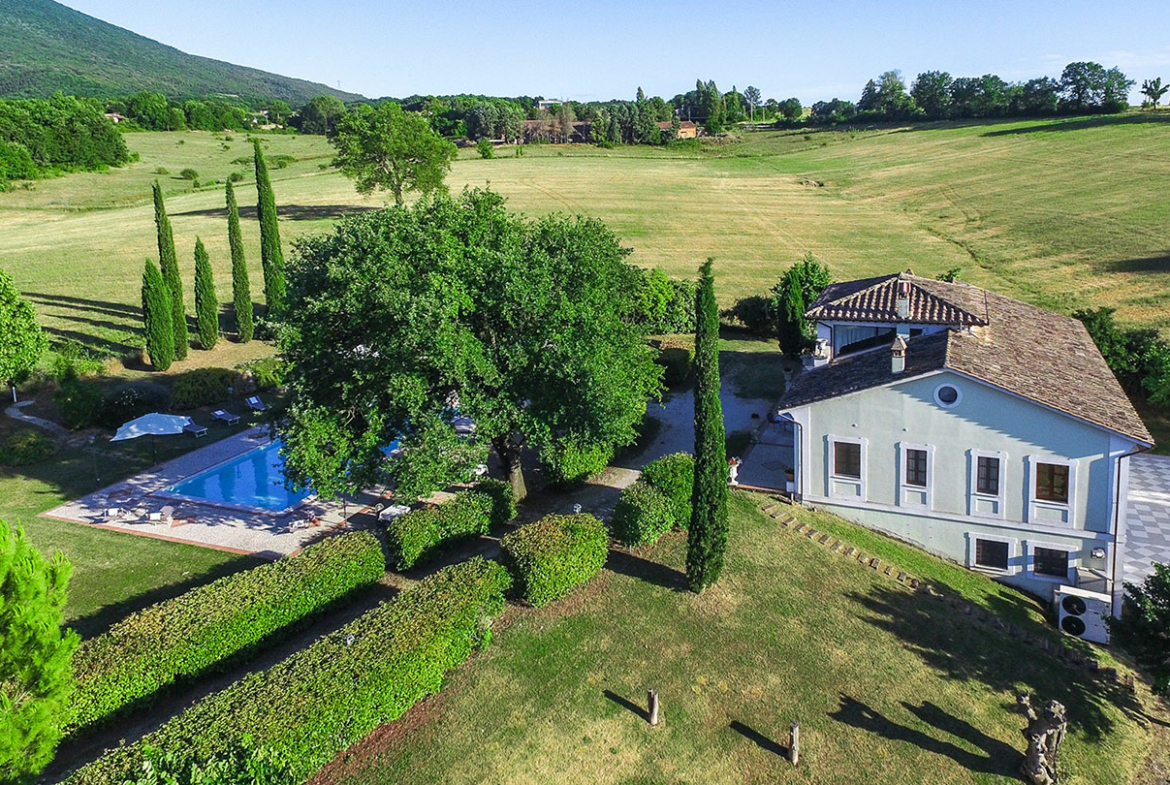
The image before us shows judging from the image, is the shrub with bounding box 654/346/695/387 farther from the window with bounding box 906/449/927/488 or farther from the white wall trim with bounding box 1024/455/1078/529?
the white wall trim with bounding box 1024/455/1078/529

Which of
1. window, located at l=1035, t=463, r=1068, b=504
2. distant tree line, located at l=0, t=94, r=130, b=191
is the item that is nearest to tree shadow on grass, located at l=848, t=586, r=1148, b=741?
window, located at l=1035, t=463, r=1068, b=504

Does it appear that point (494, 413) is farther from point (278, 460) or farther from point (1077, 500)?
point (1077, 500)

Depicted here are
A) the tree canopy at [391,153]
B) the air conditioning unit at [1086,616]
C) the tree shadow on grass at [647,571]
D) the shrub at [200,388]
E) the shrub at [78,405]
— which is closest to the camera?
the tree shadow on grass at [647,571]

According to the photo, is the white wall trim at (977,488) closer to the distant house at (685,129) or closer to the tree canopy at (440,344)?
the tree canopy at (440,344)

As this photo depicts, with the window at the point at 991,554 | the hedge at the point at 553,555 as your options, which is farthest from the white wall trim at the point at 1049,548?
the hedge at the point at 553,555

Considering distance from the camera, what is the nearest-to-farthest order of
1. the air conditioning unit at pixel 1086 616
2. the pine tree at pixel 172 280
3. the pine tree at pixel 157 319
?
the air conditioning unit at pixel 1086 616 → the pine tree at pixel 157 319 → the pine tree at pixel 172 280
